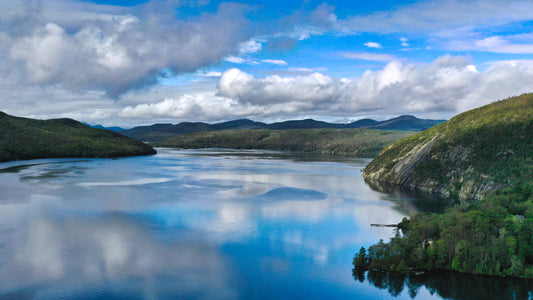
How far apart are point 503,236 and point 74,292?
3484cm

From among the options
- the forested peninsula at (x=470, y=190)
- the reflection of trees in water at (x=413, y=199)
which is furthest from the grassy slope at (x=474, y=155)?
the reflection of trees in water at (x=413, y=199)

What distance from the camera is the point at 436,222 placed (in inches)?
1455

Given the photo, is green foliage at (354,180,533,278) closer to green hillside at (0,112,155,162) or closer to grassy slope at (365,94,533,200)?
grassy slope at (365,94,533,200)

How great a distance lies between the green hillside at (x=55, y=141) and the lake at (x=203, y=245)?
2984 inches

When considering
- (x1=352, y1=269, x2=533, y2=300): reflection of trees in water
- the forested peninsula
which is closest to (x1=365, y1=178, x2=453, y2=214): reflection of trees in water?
the forested peninsula

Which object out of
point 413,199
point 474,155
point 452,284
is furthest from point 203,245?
point 474,155

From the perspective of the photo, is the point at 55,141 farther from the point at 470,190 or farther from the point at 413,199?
the point at 470,190

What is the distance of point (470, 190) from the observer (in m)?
65.9

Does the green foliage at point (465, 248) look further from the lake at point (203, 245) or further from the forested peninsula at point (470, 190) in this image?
the lake at point (203, 245)

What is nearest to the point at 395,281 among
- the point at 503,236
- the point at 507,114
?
the point at 503,236

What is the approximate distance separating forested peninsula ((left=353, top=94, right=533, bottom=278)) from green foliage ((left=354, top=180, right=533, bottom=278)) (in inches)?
2.9

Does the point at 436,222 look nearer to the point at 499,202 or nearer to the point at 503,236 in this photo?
the point at 503,236

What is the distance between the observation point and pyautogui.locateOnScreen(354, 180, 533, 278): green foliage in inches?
1266

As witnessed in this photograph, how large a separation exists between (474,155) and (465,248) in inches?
1772
